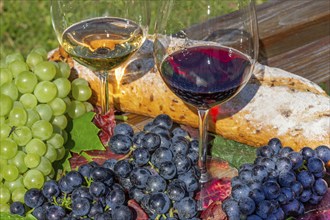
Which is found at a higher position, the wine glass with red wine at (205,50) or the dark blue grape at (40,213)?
the wine glass with red wine at (205,50)

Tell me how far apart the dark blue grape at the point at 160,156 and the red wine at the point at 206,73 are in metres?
Answer: 0.14

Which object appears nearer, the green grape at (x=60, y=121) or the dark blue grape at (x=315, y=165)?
the dark blue grape at (x=315, y=165)

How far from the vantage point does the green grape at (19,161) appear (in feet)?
6.15

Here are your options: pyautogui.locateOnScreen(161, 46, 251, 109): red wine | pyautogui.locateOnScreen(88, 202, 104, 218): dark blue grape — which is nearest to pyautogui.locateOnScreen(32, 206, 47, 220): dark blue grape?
pyautogui.locateOnScreen(88, 202, 104, 218): dark blue grape

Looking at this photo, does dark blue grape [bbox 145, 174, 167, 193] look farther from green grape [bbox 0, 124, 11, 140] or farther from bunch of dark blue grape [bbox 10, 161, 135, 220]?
green grape [bbox 0, 124, 11, 140]

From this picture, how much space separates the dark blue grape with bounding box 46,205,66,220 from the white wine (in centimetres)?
48

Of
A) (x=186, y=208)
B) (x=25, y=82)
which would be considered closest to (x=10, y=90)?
(x=25, y=82)

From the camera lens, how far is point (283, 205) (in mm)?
1682

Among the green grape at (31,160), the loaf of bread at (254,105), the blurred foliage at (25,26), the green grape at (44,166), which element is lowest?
the blurred foliage at (25,26)

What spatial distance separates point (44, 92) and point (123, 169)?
1.26 ft

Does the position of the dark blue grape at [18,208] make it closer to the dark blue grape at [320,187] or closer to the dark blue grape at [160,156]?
the dark blue grape at [160,156]

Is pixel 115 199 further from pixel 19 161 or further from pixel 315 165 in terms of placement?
pixel 315 165

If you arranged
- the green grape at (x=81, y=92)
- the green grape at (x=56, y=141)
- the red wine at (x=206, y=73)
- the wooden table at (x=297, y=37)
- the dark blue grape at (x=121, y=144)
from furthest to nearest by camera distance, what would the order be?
the wooden table at (x=297, y=37) < the green grape at (x=81, y=92) < the green grape at (x=56, y=141) < the dark blue grape at (x=121, y=144) < the red wine at (x=206, y=73)

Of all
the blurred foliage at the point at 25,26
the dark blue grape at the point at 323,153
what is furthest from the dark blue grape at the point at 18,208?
the blurred foliage at the point at 25,26
